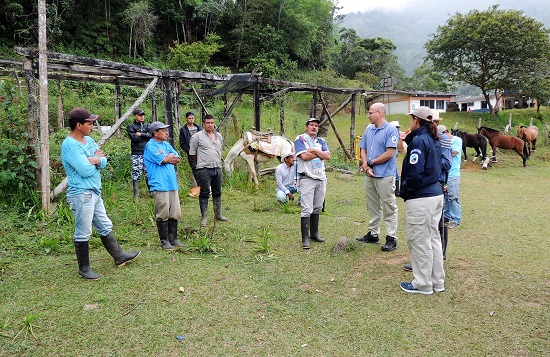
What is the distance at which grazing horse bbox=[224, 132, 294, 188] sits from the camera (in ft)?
26.6

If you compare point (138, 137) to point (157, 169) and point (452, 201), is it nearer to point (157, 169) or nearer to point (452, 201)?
point (157, 169)

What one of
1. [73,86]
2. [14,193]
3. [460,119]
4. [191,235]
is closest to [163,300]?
[191,235]

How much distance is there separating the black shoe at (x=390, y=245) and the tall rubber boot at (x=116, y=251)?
306 cm

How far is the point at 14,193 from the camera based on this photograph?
5.60 meters

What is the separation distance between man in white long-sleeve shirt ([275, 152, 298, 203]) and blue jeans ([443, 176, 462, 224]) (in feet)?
8.57

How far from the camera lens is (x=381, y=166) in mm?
4680

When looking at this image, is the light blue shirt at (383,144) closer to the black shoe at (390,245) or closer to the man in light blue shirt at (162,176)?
the black shoe at (390,245)

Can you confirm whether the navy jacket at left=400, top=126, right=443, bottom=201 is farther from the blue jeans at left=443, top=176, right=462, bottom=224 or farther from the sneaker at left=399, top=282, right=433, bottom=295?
the blue jeans at left=443, top=176, right=462, bottom=224

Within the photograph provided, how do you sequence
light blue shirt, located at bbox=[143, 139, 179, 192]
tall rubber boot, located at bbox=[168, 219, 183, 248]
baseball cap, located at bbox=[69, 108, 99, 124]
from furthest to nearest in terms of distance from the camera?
1. tall rubber boot, located at bbox=[168, 219, 183, 248]
2. light blue shirt, located at bbox=[143, 139, 179, 192]
3. baseball cap, located at bbox=[69, 108, 99, 124]

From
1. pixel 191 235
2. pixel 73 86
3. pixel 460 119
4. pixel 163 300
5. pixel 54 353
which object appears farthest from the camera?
pixel 460 119

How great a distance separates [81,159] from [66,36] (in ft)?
87.4

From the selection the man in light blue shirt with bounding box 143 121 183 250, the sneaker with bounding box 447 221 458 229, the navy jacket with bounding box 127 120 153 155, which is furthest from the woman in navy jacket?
the navy jacket with bounding box 127 120 153 155

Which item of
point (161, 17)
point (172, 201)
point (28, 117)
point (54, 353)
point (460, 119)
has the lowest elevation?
point (54, 353)

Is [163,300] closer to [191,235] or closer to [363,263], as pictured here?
[191,235]
